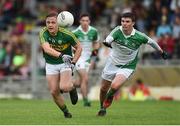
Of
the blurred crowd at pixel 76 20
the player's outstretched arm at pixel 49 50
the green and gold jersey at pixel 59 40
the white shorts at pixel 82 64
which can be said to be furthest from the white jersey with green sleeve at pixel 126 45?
the blurred crowd at pixel 76 20

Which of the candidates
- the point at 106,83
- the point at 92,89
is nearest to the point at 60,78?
the point at 106,83

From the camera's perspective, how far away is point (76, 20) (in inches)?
1468

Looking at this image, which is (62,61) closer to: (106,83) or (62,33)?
(62,33)

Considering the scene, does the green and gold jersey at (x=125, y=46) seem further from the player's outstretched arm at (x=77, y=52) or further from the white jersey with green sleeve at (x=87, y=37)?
the white jersey with green sleeve at (x=87, y=37)

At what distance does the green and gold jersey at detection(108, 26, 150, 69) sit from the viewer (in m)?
20.3

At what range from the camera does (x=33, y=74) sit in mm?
35156

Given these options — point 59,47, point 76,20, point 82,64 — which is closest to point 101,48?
point 76,20

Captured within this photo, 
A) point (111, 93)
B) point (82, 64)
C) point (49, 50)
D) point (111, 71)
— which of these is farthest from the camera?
point (82, 64)

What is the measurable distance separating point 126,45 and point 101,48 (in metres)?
14.1

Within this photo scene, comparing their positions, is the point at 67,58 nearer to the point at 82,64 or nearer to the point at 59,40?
the point at 59,40

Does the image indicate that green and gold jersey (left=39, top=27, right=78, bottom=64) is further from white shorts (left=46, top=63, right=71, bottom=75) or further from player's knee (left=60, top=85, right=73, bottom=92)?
player's knee (left=60, top=85, right=73, bottom=92)

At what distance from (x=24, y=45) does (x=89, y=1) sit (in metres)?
3.89

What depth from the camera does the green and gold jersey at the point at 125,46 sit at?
20.3m

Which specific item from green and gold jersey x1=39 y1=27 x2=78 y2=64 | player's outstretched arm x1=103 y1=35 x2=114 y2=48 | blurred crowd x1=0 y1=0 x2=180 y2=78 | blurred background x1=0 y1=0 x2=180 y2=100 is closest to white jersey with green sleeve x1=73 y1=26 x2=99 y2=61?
blurred background x1=0 y1=0 x2=180 y2=100
